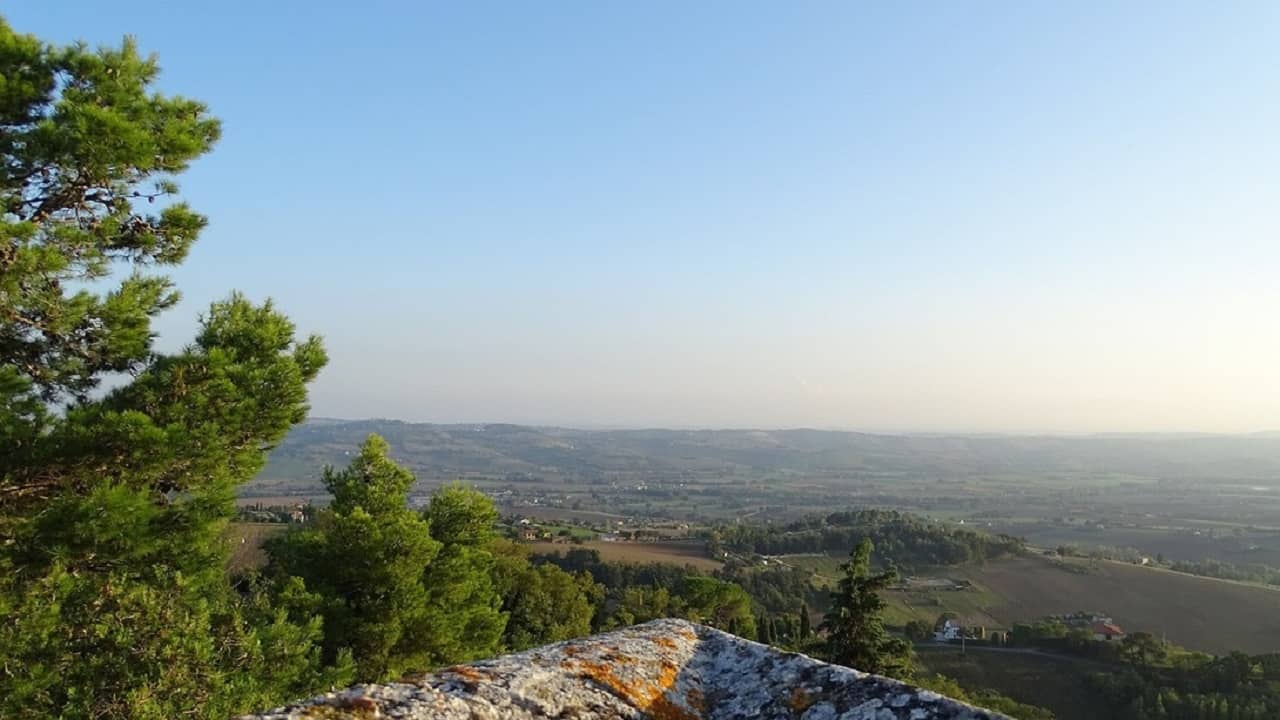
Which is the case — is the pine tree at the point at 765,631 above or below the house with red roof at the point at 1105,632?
above

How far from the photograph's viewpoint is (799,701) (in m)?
3.24

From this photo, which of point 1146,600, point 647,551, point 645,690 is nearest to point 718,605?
point 645,690

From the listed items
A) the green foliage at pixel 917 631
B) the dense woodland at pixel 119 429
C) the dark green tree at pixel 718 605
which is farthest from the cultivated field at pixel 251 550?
the green foliage at pixel 917 631

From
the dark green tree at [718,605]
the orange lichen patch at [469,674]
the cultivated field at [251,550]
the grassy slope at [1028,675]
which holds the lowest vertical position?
the grassy slope at [1028,675]

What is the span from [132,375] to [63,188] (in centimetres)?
242

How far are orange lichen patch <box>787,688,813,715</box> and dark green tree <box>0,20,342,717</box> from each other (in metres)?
6.73

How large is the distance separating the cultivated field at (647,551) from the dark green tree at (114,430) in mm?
70856

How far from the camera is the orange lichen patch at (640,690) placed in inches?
129

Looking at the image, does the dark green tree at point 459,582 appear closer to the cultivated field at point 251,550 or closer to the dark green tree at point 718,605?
the cultivated field at point 251,550

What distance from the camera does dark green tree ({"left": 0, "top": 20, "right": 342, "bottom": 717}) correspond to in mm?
7672

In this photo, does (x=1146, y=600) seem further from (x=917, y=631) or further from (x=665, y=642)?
(x=665, y=642)

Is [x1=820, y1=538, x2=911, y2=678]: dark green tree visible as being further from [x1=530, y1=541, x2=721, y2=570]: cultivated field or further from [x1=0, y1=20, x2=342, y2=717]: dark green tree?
[x1=530, y1=541, x2=721, y2=570]: cultivated field

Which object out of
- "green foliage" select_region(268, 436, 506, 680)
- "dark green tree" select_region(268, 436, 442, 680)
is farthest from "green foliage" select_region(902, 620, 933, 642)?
"dark green tree" select_region(268, 436, 442, 680)

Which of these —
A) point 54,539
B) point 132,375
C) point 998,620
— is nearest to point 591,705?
point 54,539
